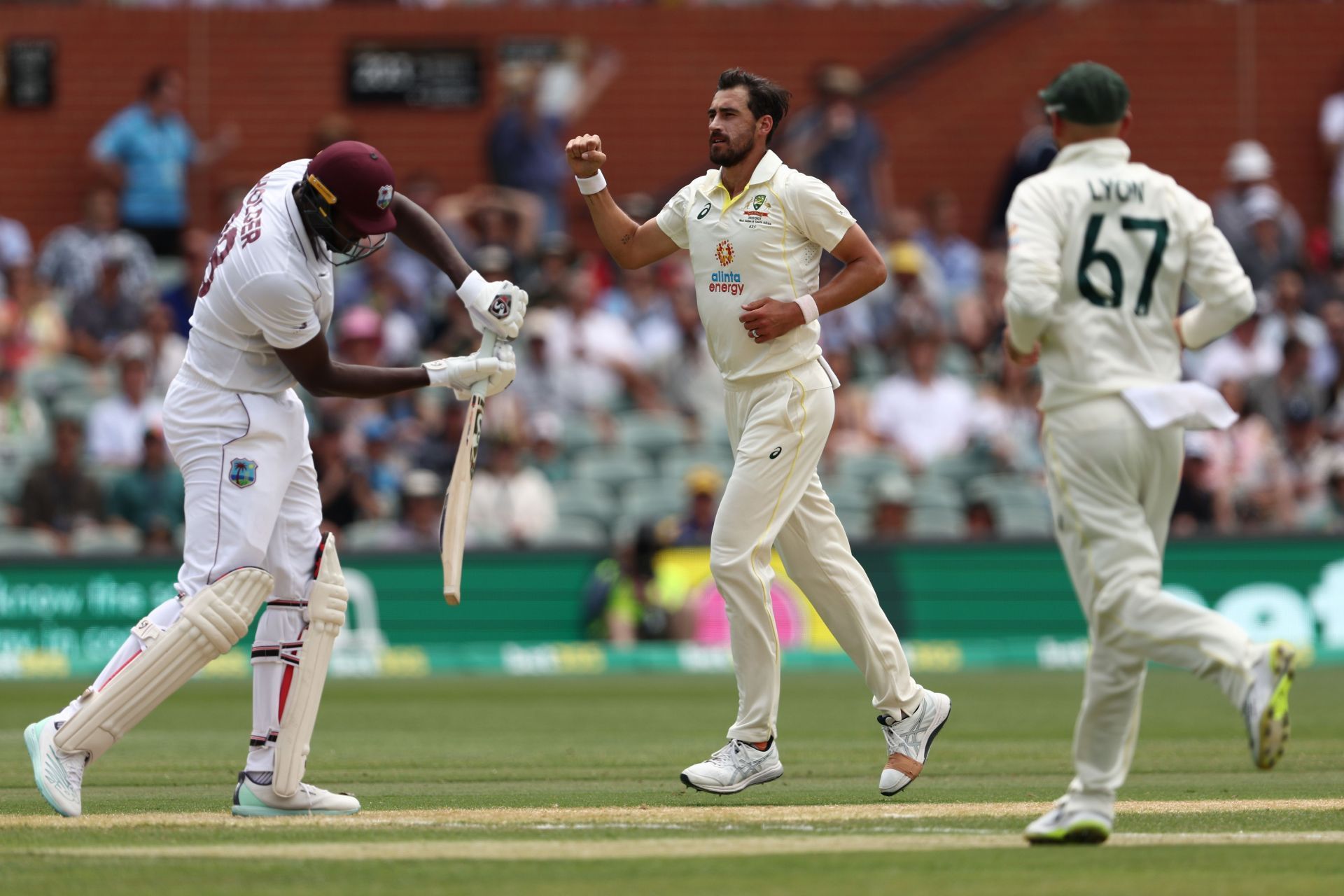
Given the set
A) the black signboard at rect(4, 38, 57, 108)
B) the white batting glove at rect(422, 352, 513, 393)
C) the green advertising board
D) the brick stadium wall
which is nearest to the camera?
the white batting glove at rect(422, 352, 513, 393)

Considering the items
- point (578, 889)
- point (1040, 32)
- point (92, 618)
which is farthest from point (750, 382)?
point (1040, 32)

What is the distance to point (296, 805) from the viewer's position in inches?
263

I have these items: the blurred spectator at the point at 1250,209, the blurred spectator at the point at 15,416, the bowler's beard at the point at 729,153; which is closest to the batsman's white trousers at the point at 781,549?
the bowler's beard at the point at 729,153

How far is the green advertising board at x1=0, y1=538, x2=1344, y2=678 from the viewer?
1455 centimetres

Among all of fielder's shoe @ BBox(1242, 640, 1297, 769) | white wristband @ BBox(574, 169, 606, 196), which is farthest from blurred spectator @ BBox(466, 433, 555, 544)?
fielder's shoe @ BBox(1242, 640, 1297, 769)

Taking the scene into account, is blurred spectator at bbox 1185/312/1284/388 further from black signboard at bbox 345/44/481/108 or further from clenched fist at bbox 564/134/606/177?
clenched fist at bbox 564/134/606/177

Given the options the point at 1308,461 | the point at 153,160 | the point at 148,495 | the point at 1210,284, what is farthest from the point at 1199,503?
the point at 1210,284

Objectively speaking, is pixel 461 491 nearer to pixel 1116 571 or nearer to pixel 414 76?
pixel 1116 571

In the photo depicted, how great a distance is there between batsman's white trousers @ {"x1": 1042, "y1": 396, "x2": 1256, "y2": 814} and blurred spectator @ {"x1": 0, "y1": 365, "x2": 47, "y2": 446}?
1161cm

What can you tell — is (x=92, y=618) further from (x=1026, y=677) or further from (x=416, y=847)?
(x=416, y=847)

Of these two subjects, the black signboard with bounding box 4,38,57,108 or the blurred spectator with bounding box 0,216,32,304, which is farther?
the black signboard with bounding box 4,38,57,108

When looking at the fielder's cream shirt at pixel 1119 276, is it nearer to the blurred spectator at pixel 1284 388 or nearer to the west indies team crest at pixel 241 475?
the west indies team crest at pixel 241 475

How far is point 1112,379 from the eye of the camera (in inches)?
222

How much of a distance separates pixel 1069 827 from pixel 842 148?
524 inches
